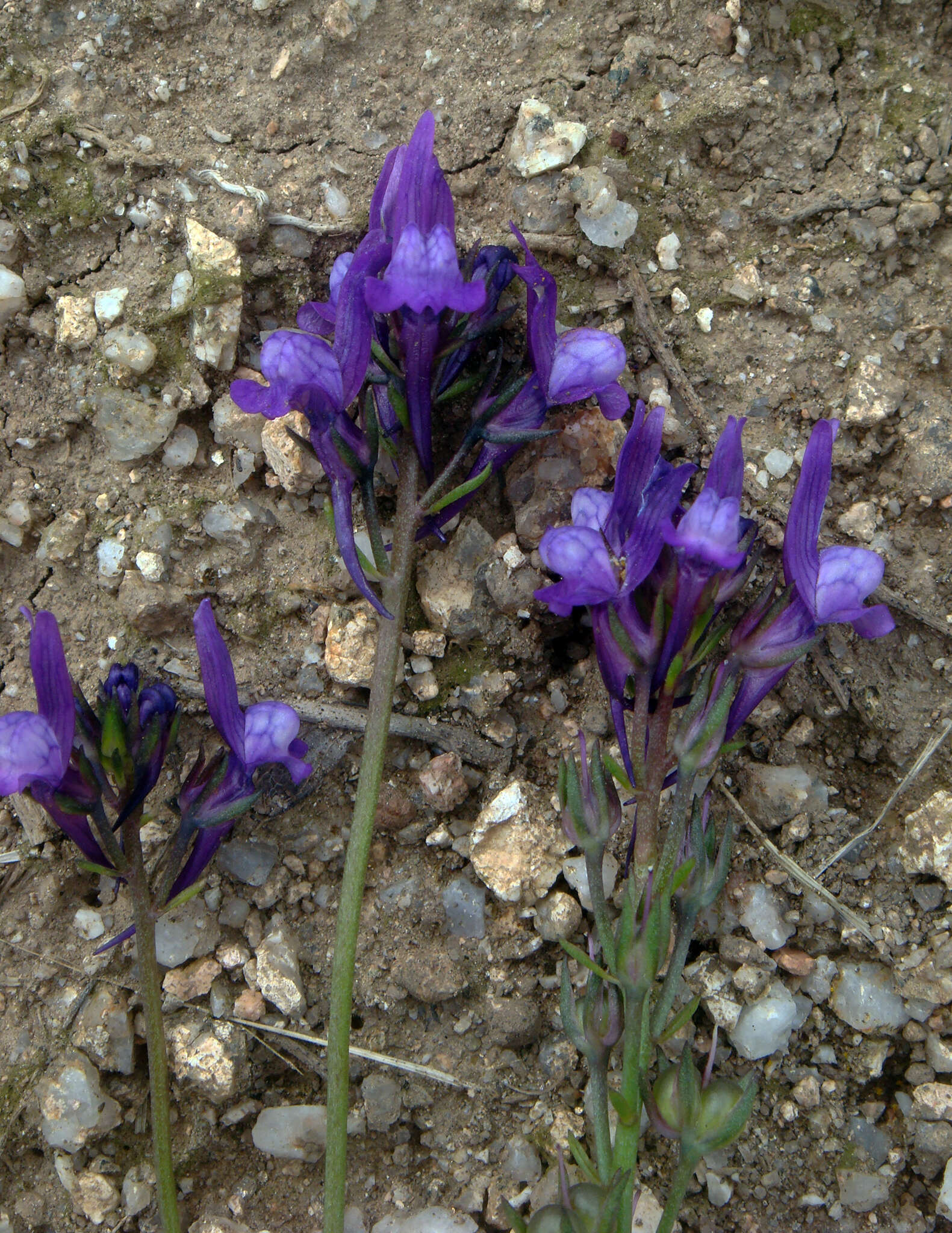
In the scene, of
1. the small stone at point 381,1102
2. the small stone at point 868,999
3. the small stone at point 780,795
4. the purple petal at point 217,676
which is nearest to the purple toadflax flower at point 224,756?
the purple petal at point 217,676

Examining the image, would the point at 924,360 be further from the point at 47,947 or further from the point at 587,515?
the point at 47,947

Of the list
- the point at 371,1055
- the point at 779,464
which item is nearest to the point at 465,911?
the point at 371,1055

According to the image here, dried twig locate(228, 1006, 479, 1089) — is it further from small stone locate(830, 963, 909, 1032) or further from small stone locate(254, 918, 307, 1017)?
small stone locate(830, 963, 909, 1032)

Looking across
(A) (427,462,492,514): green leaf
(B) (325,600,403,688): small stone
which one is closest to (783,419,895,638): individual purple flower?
(A) (427,462,492,514): green leaf

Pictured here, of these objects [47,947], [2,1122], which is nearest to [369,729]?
[47,947]

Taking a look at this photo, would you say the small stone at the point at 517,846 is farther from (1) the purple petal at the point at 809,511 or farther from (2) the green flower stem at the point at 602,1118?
(1) the purple petal at the point at 809,511

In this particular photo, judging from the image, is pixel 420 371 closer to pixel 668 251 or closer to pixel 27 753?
pixel 668 251
